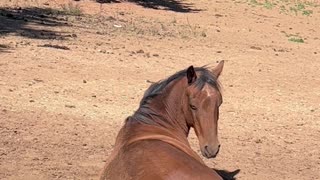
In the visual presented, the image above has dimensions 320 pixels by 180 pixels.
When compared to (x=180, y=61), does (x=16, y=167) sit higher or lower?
higher

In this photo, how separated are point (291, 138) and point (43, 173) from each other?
11.3 ft

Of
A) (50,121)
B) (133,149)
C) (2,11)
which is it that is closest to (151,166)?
(133,149)

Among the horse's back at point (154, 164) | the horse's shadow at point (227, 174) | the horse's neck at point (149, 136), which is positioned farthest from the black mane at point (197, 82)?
the horse's shadow at point (227, 174)

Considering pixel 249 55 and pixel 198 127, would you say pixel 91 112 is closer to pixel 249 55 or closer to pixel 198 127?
pixel 198 127

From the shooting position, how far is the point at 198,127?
4691 mm

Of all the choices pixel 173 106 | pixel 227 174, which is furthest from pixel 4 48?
pixel 173 106

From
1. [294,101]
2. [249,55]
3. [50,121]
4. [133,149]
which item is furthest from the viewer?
[249,55]

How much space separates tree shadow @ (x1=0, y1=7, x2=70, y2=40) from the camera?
43.6 feet

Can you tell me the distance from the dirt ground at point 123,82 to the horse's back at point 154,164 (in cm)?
278

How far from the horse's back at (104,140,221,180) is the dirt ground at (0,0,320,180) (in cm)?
278

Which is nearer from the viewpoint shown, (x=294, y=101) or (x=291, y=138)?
(x=291, y=138)

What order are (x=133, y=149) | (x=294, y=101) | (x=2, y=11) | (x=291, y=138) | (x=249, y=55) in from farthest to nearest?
(x=2, y=11) → (x=249, y=55) → (x=294, y=101) → (x=291, y=138) → (x=133, y=149)

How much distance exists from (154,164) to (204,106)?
105cm

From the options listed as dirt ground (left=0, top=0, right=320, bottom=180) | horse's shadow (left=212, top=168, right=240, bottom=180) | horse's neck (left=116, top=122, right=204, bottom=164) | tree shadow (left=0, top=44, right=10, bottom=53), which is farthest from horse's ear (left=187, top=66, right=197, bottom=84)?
tree shadow (left=0, top=44, right=10, bottom=53)
